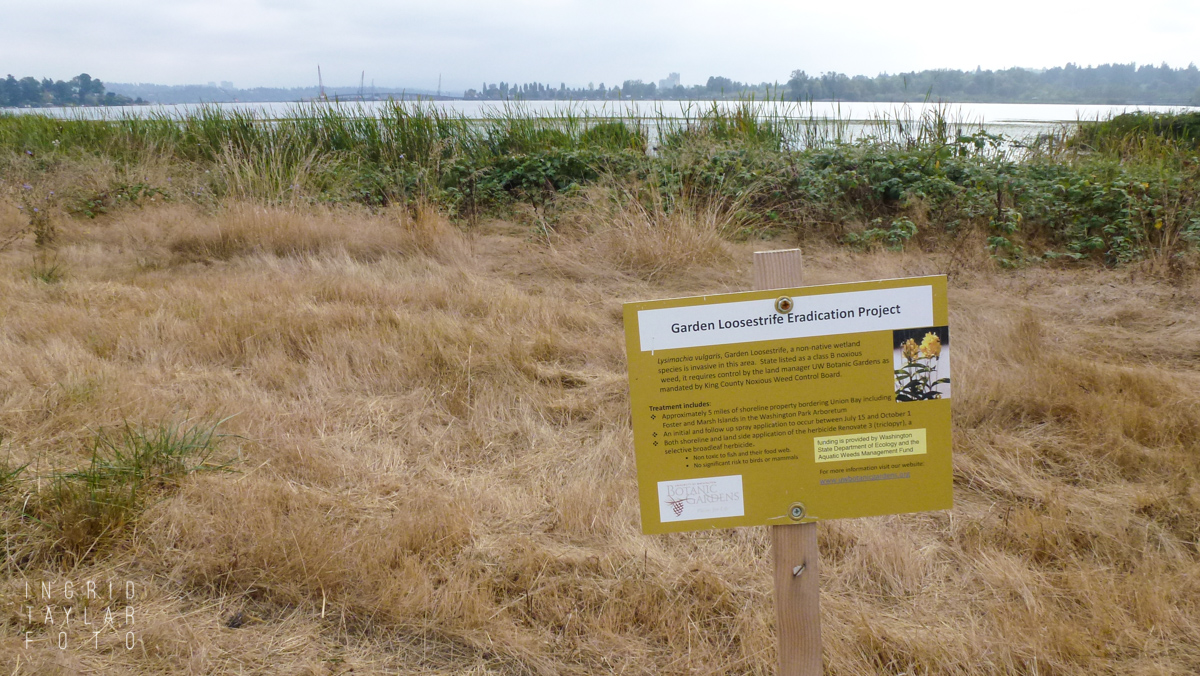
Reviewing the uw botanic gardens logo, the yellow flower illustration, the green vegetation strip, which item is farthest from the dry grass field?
the green vegetation strip

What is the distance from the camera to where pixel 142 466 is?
9.02 feet

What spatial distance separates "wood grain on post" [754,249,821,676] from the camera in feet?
5.61

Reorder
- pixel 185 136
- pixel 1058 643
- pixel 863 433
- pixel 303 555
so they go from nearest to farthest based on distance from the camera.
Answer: pixel 863 433 → pixel 1058 643 → pixel 303 555 → pixel 185 136

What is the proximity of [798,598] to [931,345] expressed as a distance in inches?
24.9

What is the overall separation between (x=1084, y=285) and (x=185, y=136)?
1136 cm

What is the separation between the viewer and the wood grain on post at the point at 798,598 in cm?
171

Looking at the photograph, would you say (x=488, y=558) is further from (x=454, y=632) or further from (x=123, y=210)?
(x=123, y=210)

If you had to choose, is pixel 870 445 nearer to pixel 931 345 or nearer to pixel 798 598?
pixel 931 345

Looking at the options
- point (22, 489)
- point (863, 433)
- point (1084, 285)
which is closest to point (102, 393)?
point (22, 489)

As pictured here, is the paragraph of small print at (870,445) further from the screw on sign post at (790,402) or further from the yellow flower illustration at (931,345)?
the yellow flower illustration at (931,345)

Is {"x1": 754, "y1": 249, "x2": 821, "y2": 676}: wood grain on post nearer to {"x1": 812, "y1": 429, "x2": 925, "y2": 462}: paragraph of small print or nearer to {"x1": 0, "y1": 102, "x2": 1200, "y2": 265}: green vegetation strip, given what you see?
{"x1": 812, "y1": 429, "x2": 925, "y2": 462}: paragraph of small print

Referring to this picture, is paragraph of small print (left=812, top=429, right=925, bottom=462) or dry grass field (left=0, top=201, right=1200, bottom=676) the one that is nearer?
paragraph of small print (left=812, top=429, right=925, bottom=462)

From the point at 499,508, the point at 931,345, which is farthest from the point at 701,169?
the point at 931,345

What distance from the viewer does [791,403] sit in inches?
63.9
